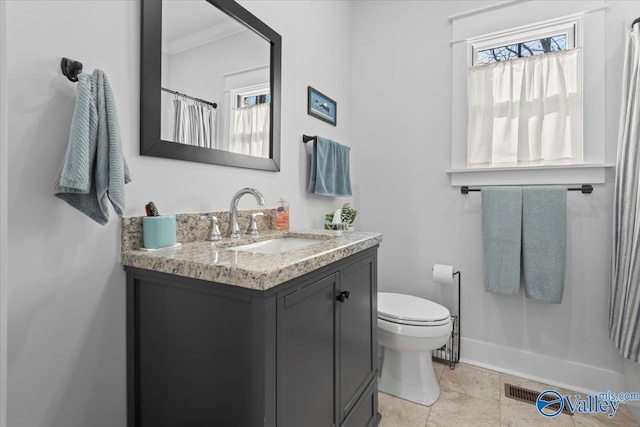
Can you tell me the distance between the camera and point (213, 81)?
1386 millimetres

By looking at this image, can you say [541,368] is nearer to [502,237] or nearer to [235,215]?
[502,237]

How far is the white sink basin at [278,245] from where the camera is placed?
1.42 meters

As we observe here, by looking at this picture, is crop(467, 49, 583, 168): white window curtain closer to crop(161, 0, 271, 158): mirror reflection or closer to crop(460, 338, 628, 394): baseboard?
crop(460, 338, 628, 394): baseboard

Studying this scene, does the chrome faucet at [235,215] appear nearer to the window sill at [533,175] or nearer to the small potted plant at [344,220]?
the small potted plant at [344,220]

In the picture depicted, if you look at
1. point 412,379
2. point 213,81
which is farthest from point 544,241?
point 213,81

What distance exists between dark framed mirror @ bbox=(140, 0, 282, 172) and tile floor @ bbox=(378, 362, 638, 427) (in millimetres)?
1483

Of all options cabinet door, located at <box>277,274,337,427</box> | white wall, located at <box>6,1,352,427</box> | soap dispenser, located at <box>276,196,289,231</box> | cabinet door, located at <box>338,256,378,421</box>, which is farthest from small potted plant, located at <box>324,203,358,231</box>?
white wall, located at <box>6,1,352,427</box>

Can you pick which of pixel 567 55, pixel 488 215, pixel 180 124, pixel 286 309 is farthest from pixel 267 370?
pixel 567 55

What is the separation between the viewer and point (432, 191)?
2.29 meters

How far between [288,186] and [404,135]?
3.47 ft

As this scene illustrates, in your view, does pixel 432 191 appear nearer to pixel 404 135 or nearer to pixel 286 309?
pixel 404 135

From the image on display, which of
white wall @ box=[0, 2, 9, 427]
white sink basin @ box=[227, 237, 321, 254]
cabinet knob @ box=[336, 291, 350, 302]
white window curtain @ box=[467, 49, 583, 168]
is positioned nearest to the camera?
white wall @ box=[0, 2, 9, 427]

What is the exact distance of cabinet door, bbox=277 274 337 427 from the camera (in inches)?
34.6

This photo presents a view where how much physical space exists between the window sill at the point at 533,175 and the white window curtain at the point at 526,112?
5 centimetres
